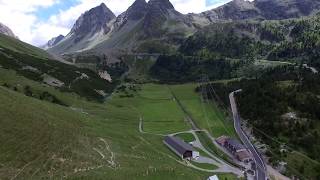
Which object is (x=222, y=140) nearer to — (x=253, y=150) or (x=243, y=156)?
(x=253, y=150)

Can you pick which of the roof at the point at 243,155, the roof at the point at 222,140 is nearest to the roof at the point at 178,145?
the roof at the point at 243,155

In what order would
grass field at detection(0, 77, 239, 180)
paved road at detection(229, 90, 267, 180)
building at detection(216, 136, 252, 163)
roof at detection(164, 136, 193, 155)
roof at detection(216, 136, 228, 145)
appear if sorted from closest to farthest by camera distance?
grass field at detection(0, 77, 239, 180) < paved road at detection(229, 90, 267, 180) < roof at detection(164, 136, 193, 155) < building at detection(216, 136, 252, 163) < roof at detection(216, 136, 228, 145)

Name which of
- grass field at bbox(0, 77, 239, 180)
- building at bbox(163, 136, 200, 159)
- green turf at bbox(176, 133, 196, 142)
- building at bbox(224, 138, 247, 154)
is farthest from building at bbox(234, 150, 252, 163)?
green turf at bbox(176, 133, 196, 142)

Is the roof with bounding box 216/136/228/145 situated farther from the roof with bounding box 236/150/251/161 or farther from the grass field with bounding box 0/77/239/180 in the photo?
the grass field with bounding box 0/77/239/180

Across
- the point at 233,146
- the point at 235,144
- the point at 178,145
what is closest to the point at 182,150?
the point at 178,145

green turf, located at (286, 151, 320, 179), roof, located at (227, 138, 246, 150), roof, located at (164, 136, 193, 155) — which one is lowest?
green turf, located at (286, 151, 320, 179)

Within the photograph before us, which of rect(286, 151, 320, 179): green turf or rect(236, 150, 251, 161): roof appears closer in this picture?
rect(286, 151, 320, 179): green turf
